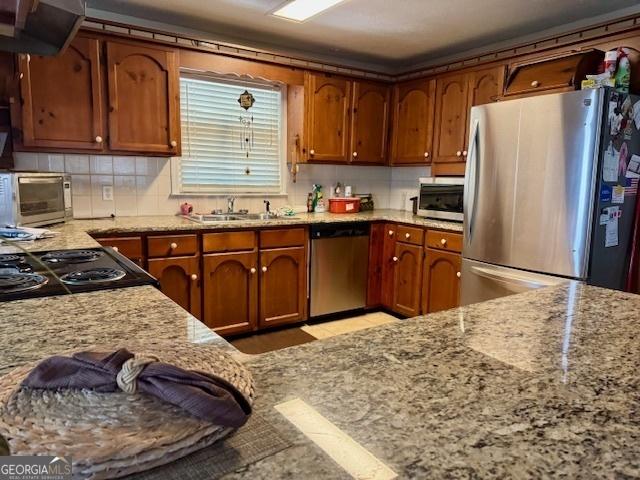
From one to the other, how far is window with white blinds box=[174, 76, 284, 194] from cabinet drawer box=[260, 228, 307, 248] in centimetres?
68

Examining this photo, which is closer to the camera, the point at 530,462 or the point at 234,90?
the point at 530,462

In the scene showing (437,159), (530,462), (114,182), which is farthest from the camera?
(437,159)

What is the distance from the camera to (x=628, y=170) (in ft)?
8.11

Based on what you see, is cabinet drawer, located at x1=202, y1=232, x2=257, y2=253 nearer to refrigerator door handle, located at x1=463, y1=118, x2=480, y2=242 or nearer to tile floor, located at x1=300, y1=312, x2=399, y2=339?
tile floor, located at x1=300, y1=312, x2=399, y2=339

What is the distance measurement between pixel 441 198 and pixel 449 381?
2.94m

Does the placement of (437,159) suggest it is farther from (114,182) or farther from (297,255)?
(114,182)

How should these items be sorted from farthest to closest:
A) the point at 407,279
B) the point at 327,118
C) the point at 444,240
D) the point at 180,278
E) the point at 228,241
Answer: the point at 327,118, the point at 407,279, the point at 444,240, the point at 228,241, the point at 180,278

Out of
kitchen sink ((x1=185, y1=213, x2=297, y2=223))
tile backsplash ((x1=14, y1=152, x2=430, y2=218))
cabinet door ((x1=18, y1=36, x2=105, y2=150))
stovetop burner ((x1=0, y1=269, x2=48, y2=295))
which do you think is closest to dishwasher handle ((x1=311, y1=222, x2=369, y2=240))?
kitchen sink ((x1=185, y1=213, x2=297, y2=223))

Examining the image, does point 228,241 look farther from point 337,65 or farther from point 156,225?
point 337,65

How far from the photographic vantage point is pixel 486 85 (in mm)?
3252

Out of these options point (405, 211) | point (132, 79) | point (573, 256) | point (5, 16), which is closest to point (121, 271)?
point (5, 16)

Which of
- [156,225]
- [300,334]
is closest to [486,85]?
[300,334]

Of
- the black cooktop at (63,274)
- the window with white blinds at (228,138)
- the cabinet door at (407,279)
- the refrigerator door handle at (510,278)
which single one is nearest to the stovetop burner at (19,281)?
the black cooktop at (63,274)

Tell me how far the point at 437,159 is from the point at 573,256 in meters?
1.52
